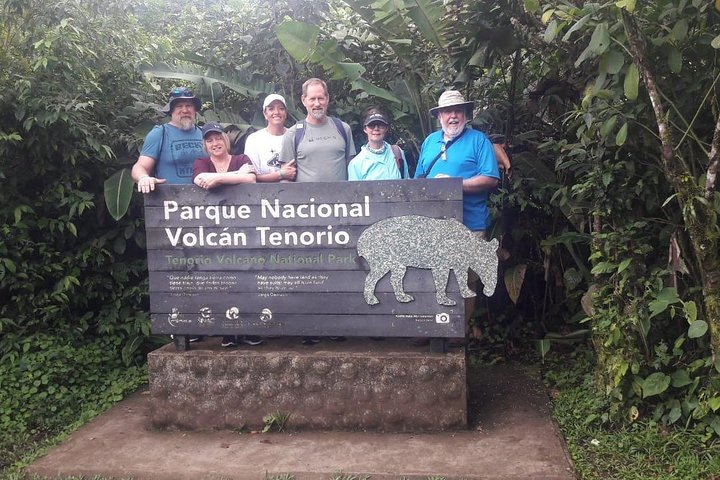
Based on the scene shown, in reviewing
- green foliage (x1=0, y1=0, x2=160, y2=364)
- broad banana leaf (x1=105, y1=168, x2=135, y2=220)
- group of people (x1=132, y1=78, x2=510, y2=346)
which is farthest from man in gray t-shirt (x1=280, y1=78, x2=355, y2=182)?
green foliage (x1=0, y1=0, x2=160, y2=364)

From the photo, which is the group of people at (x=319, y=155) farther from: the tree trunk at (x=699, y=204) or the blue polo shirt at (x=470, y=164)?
the tree trunk at (x=699, y=204)

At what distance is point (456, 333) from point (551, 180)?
1891 mm

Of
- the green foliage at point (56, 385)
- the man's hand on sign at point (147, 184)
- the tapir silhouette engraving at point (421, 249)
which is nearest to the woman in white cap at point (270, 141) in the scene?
the man's hand on sign at point (147, 184)

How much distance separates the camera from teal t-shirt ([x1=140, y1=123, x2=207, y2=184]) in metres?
4.42

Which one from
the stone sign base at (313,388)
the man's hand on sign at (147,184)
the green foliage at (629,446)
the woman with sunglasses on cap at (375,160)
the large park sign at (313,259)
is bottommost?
the green foliage at (629,446)

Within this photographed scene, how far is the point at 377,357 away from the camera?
4043 millimetres

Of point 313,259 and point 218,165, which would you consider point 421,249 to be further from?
point 218,165

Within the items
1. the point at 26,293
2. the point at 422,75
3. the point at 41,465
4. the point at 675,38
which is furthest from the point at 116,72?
the point at 675,38

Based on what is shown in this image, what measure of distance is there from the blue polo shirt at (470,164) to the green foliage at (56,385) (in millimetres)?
2877

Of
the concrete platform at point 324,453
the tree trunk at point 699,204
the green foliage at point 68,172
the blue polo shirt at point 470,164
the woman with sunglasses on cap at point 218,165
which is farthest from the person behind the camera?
the green foliage at point 68,172

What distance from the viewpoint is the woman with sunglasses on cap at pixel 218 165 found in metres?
4.09

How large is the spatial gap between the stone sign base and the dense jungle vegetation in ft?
2.94

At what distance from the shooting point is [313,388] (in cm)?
410

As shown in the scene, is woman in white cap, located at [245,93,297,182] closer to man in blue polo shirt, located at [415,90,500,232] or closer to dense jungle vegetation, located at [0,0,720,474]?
dense jungle vegetation, located at [0,0,720,474]
